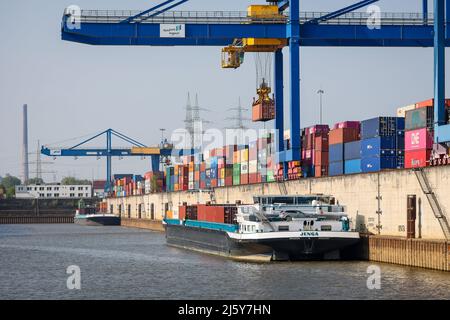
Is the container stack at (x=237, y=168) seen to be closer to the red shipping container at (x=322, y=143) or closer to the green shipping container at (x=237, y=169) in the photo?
the green shipping container at (x=237, y=169)

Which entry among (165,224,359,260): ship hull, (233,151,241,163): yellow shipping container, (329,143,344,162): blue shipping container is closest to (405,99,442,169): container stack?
(165,224,359,260): ship hull

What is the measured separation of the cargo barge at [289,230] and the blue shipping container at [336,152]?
604cm

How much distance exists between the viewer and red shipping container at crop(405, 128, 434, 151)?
56519mm

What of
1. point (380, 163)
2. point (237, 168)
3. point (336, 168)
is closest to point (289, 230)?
point (380, 163)

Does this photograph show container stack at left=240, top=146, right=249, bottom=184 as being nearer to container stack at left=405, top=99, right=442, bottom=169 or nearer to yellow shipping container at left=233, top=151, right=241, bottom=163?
yellow shipping container at left=233, top=151, right=241, bottom=163

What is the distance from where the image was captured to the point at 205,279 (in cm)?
4944

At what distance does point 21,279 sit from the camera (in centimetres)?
5100

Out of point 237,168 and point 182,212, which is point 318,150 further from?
point 237,168

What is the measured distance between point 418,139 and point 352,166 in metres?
7.99

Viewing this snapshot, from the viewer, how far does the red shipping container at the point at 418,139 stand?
185ft

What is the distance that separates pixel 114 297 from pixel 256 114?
37824 mm

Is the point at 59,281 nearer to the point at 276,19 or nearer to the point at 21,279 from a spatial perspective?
the point at 21,279

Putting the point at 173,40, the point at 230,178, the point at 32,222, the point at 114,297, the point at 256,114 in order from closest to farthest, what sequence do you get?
the point at 114,297, the point at 173,40, the point at 256,114, the point at 230,178, the point at 32,222
